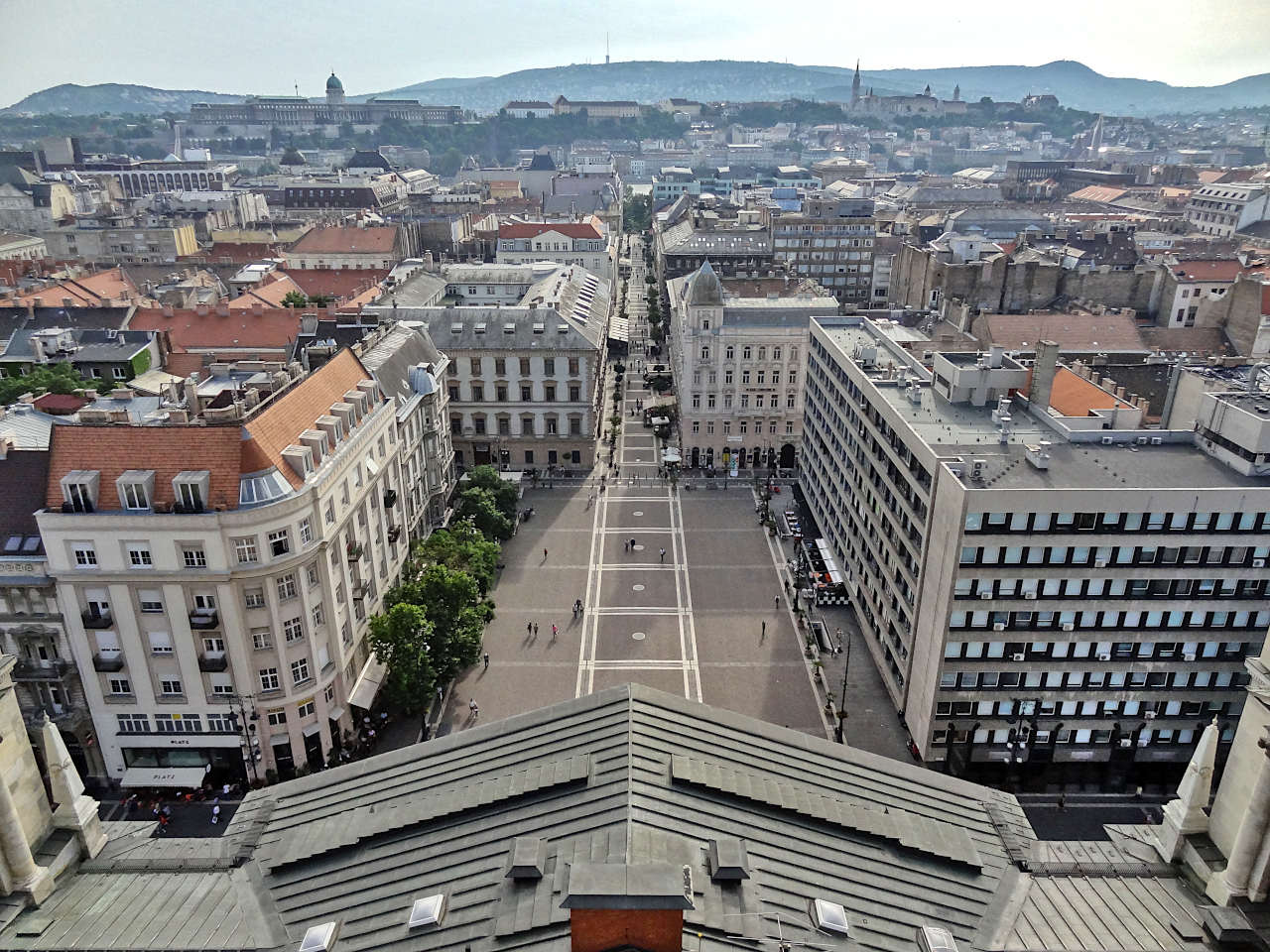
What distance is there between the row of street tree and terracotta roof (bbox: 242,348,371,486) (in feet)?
48.0

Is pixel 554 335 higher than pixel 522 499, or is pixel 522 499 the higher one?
pixel 554 335

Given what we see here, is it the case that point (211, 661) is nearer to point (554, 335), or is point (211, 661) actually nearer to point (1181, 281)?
point (554, 335)

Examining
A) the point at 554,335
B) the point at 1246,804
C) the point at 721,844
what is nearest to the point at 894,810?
the point at 721,844

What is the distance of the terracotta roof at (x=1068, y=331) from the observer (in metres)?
117

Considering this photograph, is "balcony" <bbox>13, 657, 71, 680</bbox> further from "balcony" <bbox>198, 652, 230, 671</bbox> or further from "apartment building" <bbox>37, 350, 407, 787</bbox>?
"balcony" <bbox>198, 652, 230, 671</bbox>

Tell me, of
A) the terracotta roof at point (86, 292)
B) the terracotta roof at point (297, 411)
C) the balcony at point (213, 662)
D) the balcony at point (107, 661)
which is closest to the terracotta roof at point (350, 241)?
the terracotta roof at point (86, 292)

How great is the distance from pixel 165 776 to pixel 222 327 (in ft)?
264

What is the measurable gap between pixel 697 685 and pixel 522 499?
149 feet

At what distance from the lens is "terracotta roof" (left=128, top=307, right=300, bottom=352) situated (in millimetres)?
123625

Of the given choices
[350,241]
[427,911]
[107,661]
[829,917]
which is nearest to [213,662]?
[107,661]

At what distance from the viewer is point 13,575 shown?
59531 millimetres

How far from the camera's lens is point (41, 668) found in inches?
2409

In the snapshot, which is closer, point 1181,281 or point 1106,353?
point 1106,353

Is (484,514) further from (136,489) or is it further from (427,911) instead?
(427,911)
